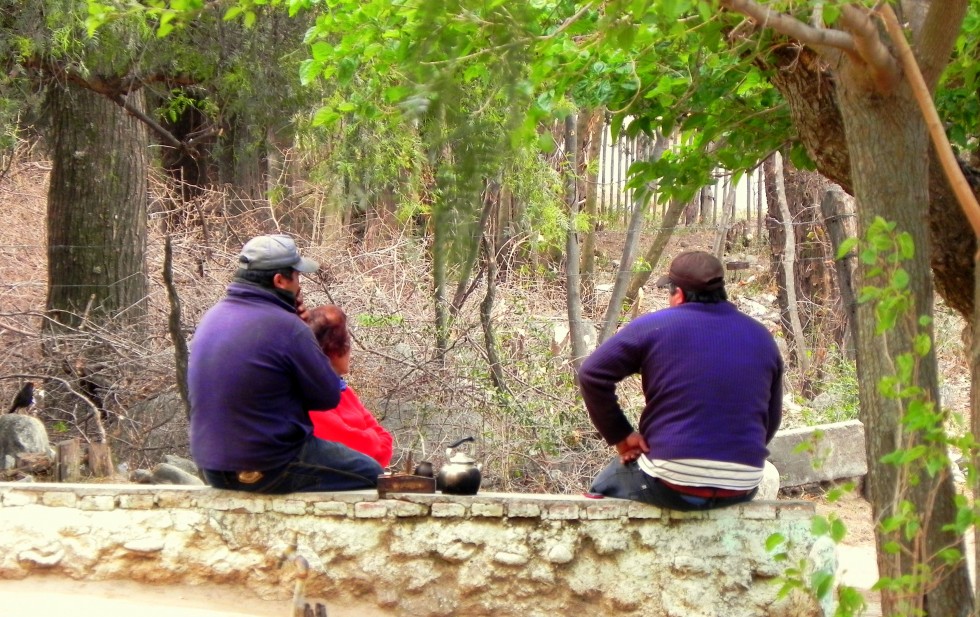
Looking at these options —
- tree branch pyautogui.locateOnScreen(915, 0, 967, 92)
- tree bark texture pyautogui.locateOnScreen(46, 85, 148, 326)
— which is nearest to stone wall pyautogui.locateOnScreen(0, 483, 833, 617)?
tree branch pyautogui.locateOnScreen(915, 0, 967, 92)

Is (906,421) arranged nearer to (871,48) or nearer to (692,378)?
(871,48)

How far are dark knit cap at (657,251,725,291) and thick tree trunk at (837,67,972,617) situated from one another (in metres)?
1.04

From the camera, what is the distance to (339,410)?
5535mm

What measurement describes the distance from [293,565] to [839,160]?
304 centimetres

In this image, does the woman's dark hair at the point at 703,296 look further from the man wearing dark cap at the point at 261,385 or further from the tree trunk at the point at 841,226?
the tree trunk at the point at 841,226

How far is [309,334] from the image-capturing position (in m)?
4.96

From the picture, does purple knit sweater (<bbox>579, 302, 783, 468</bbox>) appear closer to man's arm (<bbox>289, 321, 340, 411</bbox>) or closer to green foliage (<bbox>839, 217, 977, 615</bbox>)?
man's arm (<bbox>289, 321, 340, 411</bbox>)

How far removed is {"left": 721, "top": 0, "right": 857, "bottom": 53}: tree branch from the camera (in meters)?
3.12

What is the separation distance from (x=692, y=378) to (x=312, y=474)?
1.85 m

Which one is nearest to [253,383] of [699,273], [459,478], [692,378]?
[459,478]

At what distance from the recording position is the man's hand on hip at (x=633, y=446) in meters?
4.82

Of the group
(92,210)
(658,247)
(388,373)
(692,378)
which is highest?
(658,247)

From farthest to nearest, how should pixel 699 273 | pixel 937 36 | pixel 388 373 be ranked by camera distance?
pixel 388 373, pixel 699 273, pixel 937 36

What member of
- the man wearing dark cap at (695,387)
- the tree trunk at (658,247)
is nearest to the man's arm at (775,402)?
the man wearing dark cap at (695,387)
